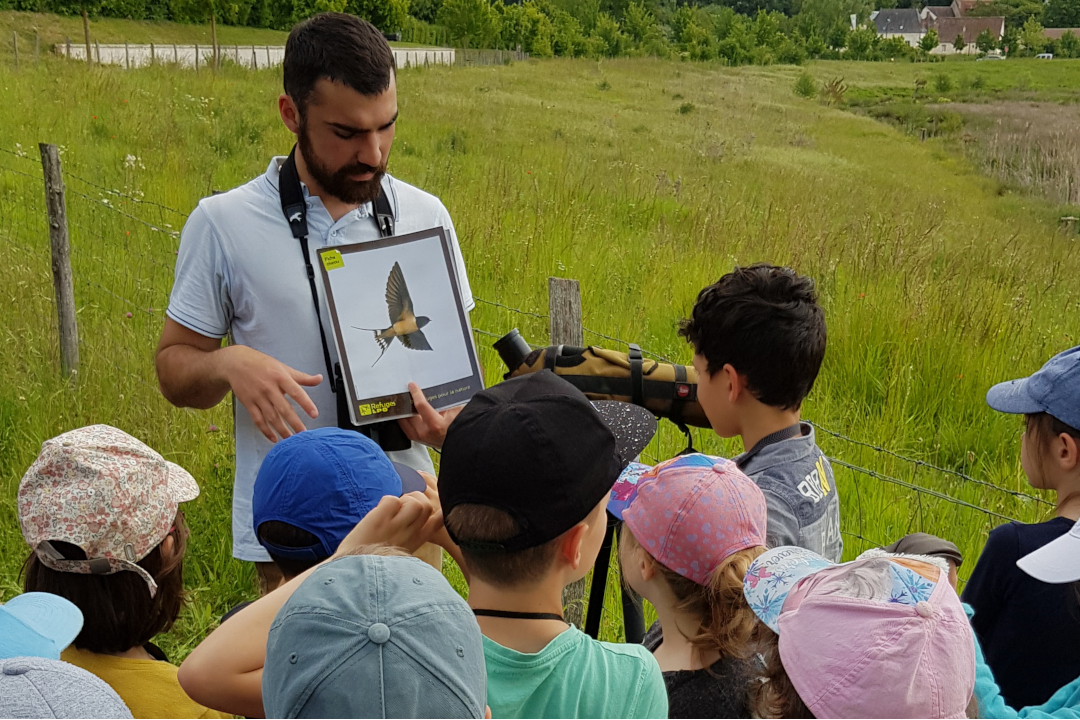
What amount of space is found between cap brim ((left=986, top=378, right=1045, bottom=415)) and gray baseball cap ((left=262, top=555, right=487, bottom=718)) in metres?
1.64

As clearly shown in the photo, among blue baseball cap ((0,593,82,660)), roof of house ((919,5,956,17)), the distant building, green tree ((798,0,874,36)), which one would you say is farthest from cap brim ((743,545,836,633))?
roof of house ((919,5,956,17))

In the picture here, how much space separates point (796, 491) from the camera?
6.86 ft

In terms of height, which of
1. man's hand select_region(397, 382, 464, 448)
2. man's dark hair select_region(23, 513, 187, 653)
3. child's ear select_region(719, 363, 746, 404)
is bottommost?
man's dark hair select_region(23, 513, 187, 653)

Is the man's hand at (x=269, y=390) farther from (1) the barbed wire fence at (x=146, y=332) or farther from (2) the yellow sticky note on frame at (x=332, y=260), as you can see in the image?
(1) the barbed wire fence at (x=146, y=332)

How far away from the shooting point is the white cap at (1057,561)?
1777mm

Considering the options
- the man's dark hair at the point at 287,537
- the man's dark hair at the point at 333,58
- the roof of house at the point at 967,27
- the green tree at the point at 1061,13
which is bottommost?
the man's dark hair at the point at 287,537

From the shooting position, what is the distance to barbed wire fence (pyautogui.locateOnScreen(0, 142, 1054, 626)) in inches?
143

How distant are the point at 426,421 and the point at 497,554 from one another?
735 millimetres

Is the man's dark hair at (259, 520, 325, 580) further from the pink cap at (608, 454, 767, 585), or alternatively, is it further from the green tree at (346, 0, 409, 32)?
the green tree at (346, 0, 409, 32)

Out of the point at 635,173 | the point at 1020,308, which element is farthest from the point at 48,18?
the point at 1020,308

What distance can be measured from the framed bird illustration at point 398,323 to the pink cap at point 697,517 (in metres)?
0.59

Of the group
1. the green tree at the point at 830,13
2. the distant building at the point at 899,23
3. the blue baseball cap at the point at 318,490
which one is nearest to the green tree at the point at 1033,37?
the green tree at the point at 830,13

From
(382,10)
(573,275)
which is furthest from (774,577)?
(382,10)

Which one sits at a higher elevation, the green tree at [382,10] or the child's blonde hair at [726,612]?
the green tree at [382,10]
